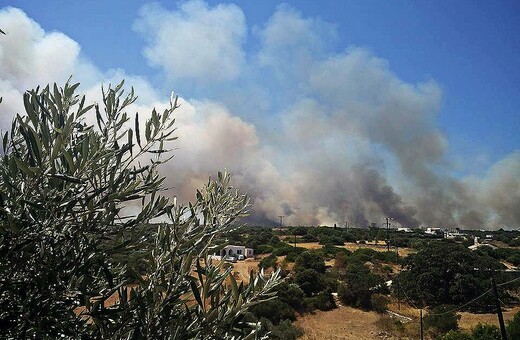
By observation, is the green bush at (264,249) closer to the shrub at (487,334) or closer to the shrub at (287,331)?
the shrub at (287,331)

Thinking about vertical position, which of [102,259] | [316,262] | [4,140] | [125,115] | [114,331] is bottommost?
[114,331]

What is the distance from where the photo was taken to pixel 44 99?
379 centimetres

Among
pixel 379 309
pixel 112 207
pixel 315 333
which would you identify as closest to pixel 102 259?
pixel 112 207

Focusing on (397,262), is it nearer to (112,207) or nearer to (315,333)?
(315,333)

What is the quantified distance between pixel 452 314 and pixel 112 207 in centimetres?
4462

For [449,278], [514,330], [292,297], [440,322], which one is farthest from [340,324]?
[449,278]

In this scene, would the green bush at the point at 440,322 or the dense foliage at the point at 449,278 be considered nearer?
the green bush at the point at 440,322

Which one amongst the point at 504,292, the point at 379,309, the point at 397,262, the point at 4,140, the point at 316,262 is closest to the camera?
the point at 4,140

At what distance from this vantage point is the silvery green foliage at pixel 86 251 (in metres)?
3.01

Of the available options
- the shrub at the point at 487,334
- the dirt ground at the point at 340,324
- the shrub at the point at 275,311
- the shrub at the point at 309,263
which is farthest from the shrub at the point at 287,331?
the shrub at the point at 309,263

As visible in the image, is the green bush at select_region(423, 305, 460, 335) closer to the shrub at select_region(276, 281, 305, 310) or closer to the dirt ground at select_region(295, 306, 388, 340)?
the dirt ground at select_region(295, 306, 388, 340)

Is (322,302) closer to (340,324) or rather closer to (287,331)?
(340,324)

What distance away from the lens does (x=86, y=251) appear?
326cm

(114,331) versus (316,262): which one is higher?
(316,262)
